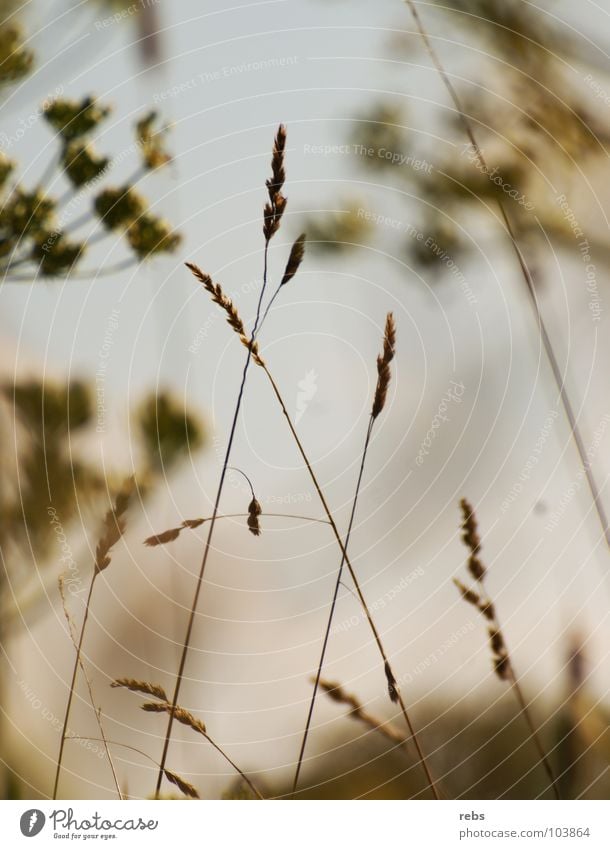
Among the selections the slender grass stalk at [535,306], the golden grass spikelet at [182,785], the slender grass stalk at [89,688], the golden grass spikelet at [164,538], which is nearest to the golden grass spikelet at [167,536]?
the golden grass spikelet at [164,538]

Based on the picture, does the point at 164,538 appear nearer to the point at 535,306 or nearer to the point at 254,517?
the point at 254,517

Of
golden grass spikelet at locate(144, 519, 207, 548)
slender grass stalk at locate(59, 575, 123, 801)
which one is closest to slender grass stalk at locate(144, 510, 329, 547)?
golden grass spikelet at locate(144, 519, 207, 548)

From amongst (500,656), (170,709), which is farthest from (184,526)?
(500,656)

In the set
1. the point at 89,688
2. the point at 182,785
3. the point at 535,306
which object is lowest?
the point at 182,785

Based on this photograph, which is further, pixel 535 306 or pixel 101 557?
pixel 535 306

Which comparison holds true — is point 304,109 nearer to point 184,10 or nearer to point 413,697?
point 184,10

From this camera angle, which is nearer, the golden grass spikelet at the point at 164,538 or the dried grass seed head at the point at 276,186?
the dried grass seed head at the point at 276,186

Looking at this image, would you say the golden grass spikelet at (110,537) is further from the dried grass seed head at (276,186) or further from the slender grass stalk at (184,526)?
the dried grass seed head at (276,186)

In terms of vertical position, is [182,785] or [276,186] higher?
[276,186]

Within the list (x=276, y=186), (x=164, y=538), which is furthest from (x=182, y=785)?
(x=276, y=186)
